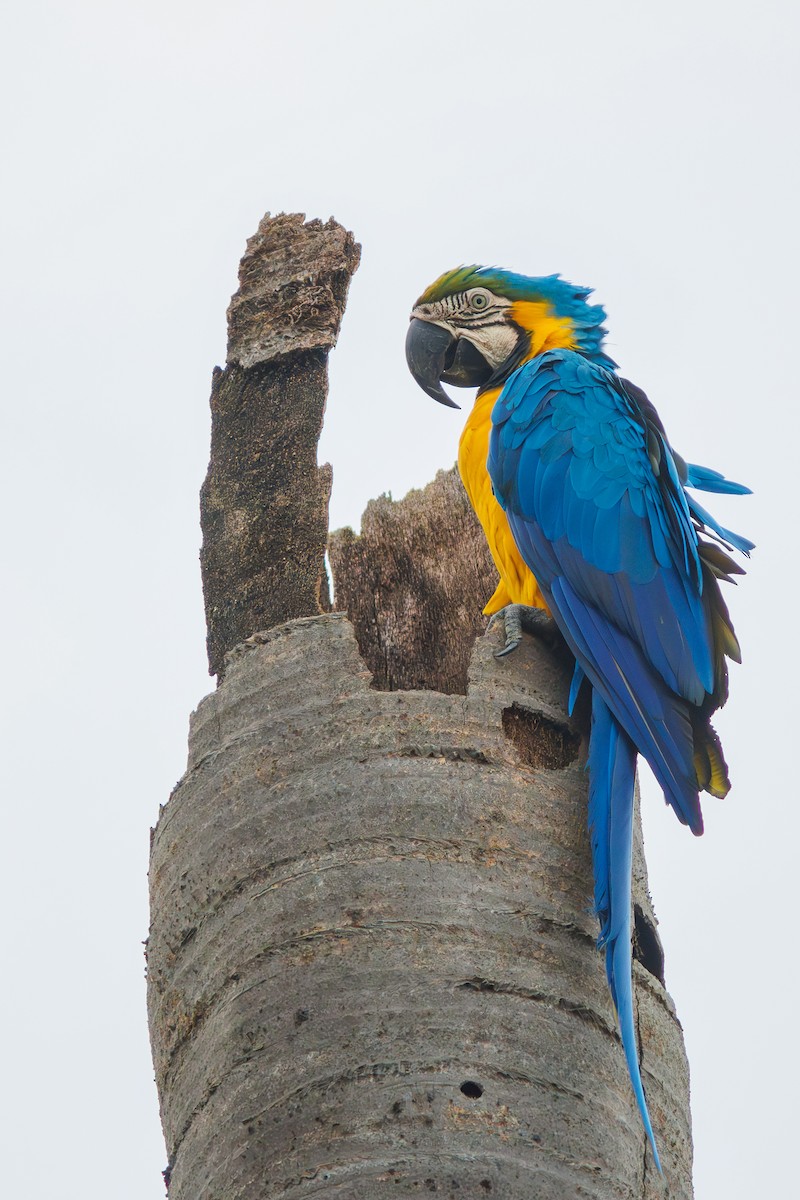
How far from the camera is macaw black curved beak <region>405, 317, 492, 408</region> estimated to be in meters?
3.59

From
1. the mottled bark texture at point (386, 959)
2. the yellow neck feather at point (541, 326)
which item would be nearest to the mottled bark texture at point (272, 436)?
the mottled bark texture at point (386, 959)

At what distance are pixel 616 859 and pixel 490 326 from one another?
1.96 meters

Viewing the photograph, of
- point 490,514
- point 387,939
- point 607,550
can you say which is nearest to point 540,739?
point 387,939

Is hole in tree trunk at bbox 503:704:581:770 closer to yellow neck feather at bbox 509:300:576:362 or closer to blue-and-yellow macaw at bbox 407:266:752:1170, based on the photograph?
blue-and-yellow macaw at bbox 407:266:752:1170

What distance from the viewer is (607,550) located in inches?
105

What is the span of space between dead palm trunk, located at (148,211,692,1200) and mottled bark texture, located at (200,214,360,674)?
0.17ft

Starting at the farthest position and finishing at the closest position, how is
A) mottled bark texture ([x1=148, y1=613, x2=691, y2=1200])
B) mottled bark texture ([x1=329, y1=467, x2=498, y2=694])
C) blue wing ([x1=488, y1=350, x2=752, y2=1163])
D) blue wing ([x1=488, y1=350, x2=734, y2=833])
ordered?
1. blue wing ([x1=488, y1=350, x2=734, y2=833])
2. mottled bark texture ([x1=329, y1=467, x2=498, y2=694])
3. blue wing ([x1=488, y1=350, x2=752, y2=1163])
4. mottled bark texture ([x1=148, y1=613, x2=691, y2=1200])

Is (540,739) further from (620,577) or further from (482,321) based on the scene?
(482,321)

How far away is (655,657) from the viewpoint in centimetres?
244

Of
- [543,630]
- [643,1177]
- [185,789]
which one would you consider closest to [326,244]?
[543,630]

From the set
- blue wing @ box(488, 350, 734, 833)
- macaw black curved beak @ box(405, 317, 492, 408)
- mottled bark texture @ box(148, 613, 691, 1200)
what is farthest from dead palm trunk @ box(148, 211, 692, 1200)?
macaw black curved beak @ box(405, 317, 492, 408)

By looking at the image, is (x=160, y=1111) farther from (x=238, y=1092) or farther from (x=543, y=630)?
(x=543, y=630)

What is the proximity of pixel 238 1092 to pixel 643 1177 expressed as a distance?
580 mm

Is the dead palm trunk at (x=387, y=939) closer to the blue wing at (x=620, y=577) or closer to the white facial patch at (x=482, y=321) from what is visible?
the blue wing at (x=620, y=577)
